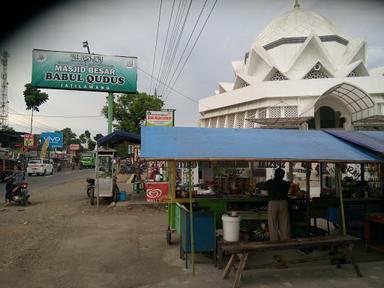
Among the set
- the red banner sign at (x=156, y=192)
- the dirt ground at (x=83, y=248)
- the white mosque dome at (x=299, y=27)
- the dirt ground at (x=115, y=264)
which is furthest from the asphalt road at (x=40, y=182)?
the white mosque dome at (x=299, y=27)

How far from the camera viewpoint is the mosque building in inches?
1236

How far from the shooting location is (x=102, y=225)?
30.2 feet

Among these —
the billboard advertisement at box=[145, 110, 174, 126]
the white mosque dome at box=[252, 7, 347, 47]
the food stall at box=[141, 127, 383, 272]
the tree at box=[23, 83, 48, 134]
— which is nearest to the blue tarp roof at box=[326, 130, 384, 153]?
the food stall at box=[141, 127, 383, 272]

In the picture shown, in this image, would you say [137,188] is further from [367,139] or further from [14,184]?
[367,139]

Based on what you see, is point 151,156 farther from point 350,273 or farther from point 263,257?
point 350,273

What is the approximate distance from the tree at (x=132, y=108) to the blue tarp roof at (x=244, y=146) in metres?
29.3

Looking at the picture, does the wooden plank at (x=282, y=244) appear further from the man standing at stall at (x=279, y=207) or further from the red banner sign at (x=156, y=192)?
the red banner sign at (x=156, y=192)

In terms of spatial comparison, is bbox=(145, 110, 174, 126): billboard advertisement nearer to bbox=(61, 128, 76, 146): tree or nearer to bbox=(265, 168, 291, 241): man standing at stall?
bbox=(265, 168, 291, 241): man standing at stall

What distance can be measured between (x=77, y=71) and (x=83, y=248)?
40.9 feet

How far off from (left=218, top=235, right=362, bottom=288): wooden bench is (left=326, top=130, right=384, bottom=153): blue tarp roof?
1877 mm

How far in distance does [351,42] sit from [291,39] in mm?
8052

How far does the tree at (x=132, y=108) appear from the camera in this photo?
35406mm

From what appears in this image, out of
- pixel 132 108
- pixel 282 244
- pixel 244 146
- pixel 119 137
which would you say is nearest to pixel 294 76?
pixel 132 108

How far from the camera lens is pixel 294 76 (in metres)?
41.0
